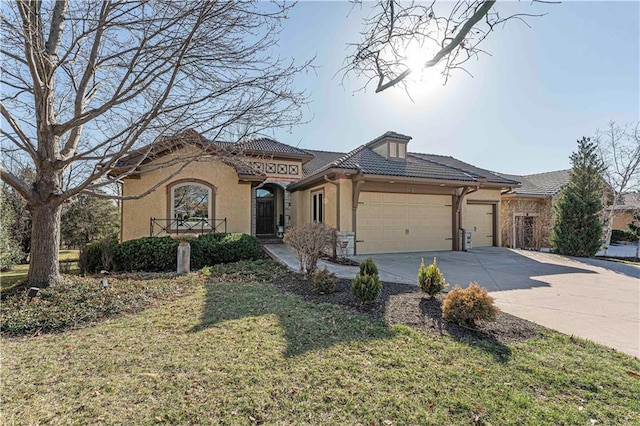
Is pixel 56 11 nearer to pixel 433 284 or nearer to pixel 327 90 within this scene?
pixel 327 90

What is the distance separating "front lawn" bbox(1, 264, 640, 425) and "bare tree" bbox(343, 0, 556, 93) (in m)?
3.03

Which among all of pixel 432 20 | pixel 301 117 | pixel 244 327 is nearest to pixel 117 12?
pixel 301 117

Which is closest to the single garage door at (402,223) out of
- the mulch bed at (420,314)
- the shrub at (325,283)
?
the mulch bed at (420,314)

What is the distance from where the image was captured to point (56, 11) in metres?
5.56

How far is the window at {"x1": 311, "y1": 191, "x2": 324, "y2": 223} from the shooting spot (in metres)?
13.6

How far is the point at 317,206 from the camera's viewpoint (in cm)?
1415

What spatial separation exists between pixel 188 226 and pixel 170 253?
10.8 ft

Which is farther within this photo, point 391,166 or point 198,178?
point 391,166

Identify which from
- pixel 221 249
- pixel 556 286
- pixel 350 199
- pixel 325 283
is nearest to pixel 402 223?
pixel 350 199

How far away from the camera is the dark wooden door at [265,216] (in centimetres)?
1795

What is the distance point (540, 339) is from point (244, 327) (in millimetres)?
4081

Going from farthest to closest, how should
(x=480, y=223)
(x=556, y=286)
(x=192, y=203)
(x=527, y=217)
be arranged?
(x=527, y=217) < (x=480, y=223) < (x=192, y=203) < (x=556, y=286)

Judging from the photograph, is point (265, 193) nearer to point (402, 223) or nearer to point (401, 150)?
point (401, 150)

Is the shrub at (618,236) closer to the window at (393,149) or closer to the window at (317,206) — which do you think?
the window at (393,149)
